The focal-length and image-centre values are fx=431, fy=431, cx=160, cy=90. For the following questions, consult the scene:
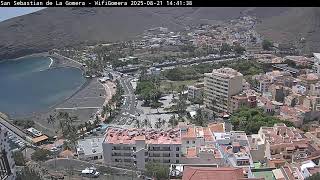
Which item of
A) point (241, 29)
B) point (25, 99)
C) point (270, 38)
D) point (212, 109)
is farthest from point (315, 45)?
point (25, 99)

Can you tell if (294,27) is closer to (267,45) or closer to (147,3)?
(267,45)

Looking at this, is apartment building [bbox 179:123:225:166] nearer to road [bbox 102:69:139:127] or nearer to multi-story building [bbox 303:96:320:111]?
road [bbox 102:69:139:127]

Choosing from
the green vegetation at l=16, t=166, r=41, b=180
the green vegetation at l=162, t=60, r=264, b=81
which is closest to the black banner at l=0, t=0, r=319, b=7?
the green vegetation at l=16, t=166, r=41, b=180

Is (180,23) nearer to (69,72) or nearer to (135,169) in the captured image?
(69,72)

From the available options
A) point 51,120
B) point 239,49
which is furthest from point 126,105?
point 239,49

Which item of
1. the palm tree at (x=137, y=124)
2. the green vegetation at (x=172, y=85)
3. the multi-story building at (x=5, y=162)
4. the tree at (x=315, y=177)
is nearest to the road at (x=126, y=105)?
the palm tree at (x=137, y=124)

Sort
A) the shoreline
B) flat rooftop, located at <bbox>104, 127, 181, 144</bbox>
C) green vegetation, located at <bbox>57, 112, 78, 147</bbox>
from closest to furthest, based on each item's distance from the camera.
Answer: flat rooftop, located at <bbox>104, 127, 181, 144</bbox> < green vegetation, located at <bbox>57, 112, 78, 147</bbox> < the shoreline

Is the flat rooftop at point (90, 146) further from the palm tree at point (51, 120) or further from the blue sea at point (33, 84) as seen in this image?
the blue sea at point (33, 84)
